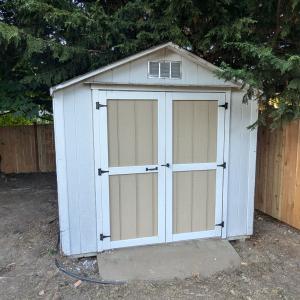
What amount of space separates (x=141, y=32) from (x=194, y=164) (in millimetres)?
1928

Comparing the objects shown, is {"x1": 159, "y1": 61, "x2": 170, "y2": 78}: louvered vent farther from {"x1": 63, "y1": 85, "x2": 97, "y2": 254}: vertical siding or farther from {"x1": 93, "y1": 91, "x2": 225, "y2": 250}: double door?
{"x1": 63, "y1": 85, "x2": 97, "y2": 254}: vertical siding

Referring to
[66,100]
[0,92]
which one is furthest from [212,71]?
[0,92]

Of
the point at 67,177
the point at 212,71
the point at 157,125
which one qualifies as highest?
the point at 212,71

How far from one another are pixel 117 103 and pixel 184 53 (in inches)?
37.3

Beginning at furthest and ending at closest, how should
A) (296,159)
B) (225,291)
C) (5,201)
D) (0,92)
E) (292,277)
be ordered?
1. (5,201)
2. (0,92)
3. (296,159)
4. (292,277)
5. (225,291)

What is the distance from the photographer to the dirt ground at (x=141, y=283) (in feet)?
9.23

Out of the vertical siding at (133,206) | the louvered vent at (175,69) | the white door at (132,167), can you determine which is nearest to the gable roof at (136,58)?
the louvered vent at (175,69)

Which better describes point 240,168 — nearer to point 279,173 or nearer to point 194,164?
point 194,164

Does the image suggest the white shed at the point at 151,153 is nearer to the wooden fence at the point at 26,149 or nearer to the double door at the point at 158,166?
the double door at the point at 158,166

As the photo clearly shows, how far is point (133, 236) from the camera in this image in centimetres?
358

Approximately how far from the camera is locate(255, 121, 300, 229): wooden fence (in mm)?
4137

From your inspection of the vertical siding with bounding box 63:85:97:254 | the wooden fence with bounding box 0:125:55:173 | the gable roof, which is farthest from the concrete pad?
the wooden fence with bounding box 0:125:55:173

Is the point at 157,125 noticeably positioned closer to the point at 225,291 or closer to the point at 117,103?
the point at 117,103

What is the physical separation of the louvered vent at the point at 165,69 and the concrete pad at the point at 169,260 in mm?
2065
